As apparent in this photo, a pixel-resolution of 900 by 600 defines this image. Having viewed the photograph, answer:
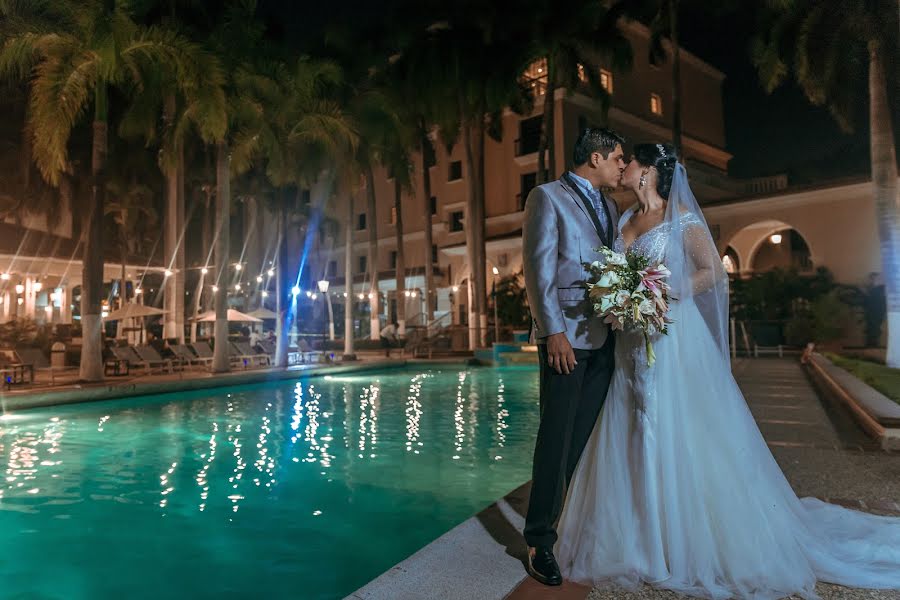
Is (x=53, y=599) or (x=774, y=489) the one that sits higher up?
(x=774, y=489)

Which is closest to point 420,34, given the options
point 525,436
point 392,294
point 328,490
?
point 392,294

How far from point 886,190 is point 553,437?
17054 mm

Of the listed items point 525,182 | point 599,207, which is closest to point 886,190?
point 599,207

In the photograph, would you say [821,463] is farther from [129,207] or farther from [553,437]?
[129,207]

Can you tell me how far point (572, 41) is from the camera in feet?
90.8

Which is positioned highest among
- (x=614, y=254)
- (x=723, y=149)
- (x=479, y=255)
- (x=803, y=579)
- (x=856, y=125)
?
(x=723, y=149)

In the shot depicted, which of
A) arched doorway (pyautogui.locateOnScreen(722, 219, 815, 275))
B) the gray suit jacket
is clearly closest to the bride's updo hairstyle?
the gray suit jacket

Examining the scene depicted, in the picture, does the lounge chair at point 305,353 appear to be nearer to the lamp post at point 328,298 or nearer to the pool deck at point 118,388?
the lamp post at point 328,298

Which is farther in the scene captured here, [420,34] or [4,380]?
[420,34]

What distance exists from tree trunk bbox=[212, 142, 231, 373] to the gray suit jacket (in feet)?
58.1

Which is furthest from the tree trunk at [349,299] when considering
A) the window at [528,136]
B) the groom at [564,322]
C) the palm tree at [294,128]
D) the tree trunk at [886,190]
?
the groom at [564,322]

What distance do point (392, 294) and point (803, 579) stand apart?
1647 inches

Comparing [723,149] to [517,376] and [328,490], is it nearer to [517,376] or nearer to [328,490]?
[517,376]

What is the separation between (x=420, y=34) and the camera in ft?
99.8
